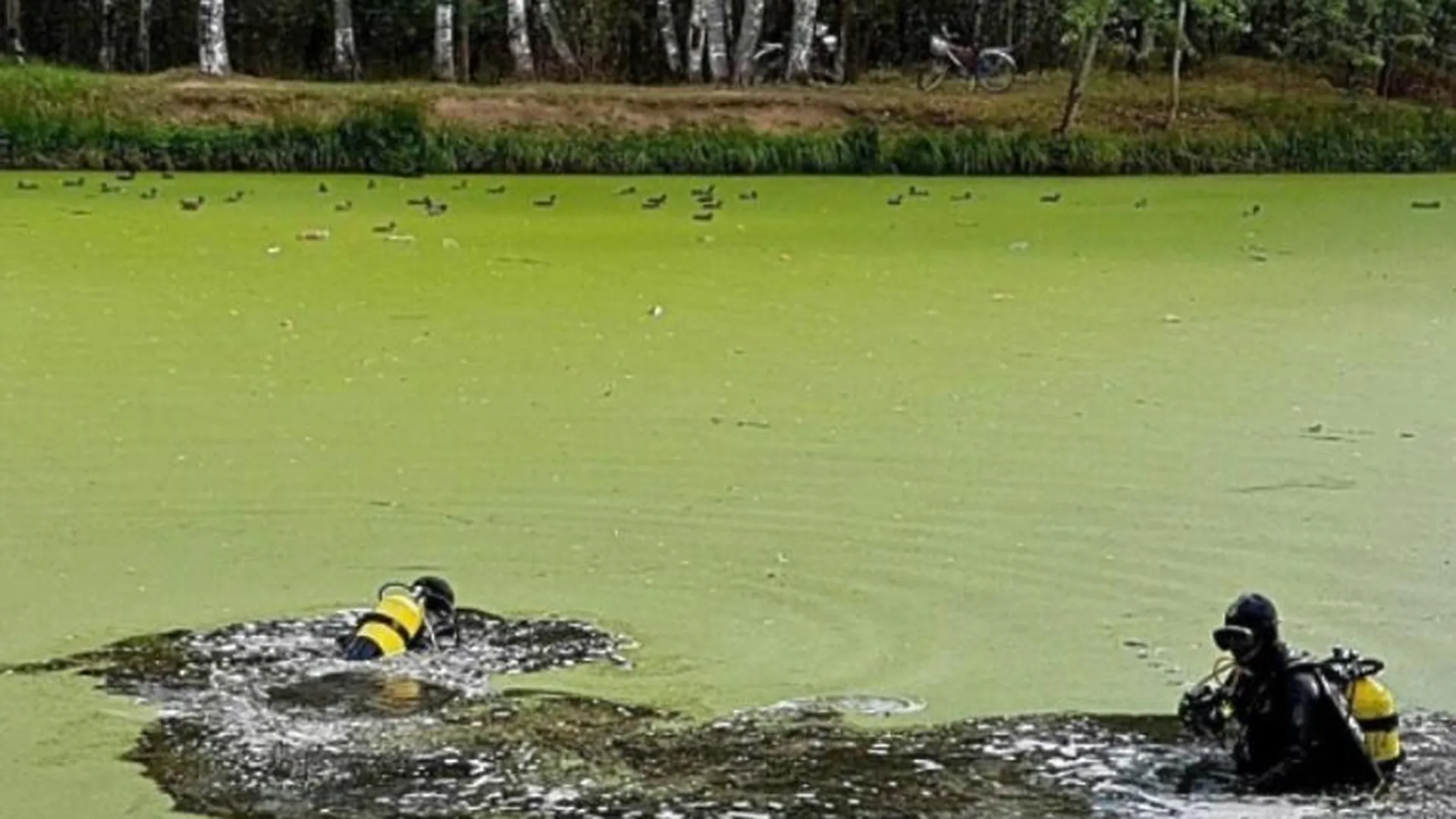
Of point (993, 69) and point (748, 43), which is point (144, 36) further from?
point (993, 69)

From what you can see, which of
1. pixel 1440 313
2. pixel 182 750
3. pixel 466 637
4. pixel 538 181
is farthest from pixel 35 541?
pixel 538 181

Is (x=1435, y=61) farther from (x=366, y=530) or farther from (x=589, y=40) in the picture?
(x=366, y=530)

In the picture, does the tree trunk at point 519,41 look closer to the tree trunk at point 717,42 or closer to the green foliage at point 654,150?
the tree trunk at point 717,42

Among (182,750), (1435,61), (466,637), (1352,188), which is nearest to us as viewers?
(182,750)

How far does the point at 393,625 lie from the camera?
3.29 metres

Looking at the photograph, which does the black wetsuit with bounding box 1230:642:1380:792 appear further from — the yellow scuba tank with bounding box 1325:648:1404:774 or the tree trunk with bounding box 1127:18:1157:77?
the tree trunk with bounding box 1127:18:1157:77

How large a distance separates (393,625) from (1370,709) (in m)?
1.31

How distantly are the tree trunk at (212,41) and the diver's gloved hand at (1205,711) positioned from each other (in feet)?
44.0

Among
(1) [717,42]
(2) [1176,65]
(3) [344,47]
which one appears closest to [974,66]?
(2) [1176,65]

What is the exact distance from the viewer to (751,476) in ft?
14.7

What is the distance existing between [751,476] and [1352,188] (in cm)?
884

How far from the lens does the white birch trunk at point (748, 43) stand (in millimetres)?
16234

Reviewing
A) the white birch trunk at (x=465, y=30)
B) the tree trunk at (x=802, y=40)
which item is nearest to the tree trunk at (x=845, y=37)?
the tree trunk at (x=802, y=40)

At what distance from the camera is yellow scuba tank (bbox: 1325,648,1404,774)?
271 centimetres
